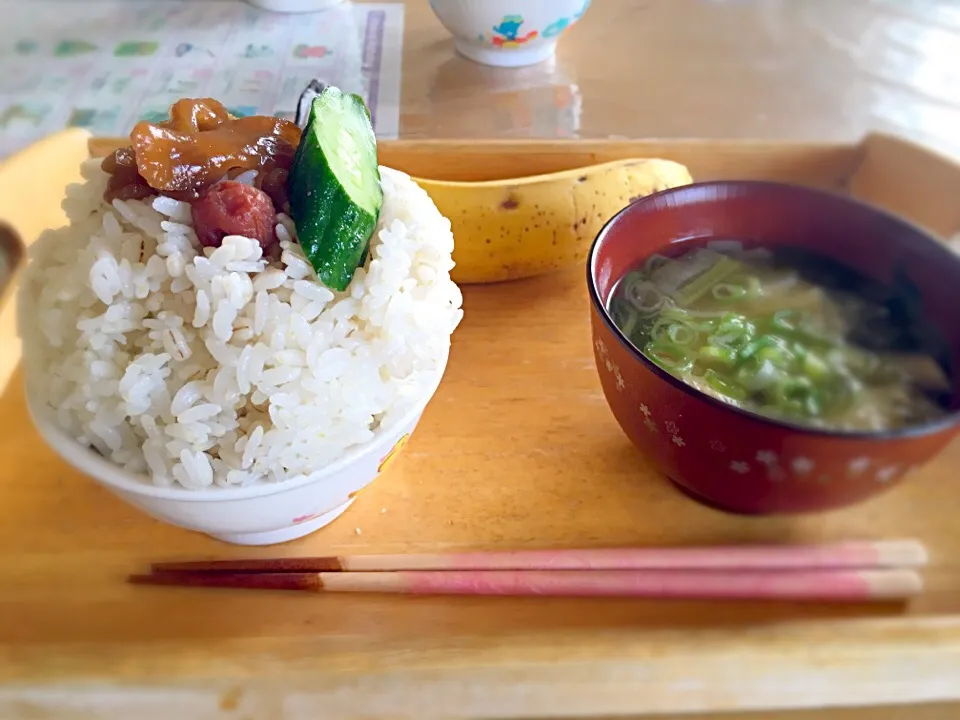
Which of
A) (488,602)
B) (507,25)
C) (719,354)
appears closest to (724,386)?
(719,354)

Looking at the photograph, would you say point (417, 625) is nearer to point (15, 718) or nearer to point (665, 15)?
point (15, 718)

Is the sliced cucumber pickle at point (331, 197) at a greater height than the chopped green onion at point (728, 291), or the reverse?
the sliced cucumber pickle at point (331, 197)

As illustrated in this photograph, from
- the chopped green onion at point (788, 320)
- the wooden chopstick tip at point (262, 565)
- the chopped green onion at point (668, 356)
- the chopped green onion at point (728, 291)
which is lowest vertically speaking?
the wooden chopstick tip at point (262, 565)

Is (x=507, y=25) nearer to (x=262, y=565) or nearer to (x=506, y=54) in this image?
(x=506, y=54)

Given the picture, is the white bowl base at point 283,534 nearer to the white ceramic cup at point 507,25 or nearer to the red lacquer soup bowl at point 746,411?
→ the red lacquer soup bowl at point 746,411

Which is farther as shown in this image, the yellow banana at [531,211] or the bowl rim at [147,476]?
the yellow banana at [531,211]

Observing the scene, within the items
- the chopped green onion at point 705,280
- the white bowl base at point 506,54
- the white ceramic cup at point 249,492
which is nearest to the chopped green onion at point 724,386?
the chopped green onion at point 705,280

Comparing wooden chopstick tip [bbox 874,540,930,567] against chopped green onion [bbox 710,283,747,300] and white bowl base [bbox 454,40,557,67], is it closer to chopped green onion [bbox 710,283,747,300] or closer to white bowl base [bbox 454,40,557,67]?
chopped green onion [bbox 710,283,747,300]

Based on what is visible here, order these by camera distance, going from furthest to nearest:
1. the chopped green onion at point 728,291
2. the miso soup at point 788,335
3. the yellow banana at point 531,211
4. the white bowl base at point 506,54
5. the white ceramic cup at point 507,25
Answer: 1. the white bowl base at point 506,54
2. the white ceramic cup at point 507,25
3. the yellow banana at point 531,211
4. the chopped green onion at point 728,291
5. the miso soup at point 788,335
